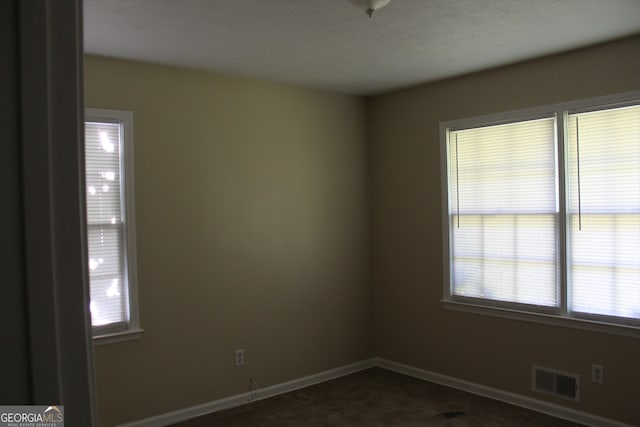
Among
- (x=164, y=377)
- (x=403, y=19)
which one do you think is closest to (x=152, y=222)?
(x=164, y=377)

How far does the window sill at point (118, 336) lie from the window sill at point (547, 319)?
8.09 feet

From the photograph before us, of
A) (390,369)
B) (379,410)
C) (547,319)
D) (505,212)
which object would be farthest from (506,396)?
(505,212)

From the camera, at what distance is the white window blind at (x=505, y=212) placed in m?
3.61

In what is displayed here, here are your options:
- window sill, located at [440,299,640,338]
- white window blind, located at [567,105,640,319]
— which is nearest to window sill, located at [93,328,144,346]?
window sill, located at [440,299,640,338]

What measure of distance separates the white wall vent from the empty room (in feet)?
0.05

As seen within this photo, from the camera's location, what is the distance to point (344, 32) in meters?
2.93

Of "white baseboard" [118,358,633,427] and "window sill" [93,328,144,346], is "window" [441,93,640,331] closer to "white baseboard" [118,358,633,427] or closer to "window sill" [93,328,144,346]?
"white baseboard" [118,358,633,427]

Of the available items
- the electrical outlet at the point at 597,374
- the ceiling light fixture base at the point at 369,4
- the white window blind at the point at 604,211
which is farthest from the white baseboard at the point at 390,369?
the ceiling light fixture base at the point at 369,4

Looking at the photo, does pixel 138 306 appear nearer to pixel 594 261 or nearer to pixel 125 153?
pixel 125 153

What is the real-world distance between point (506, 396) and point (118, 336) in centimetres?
290

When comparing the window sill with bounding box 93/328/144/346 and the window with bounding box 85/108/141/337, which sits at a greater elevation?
the window with bounding box 85/108/141/337

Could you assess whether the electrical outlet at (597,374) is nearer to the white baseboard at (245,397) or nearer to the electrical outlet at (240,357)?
the white baseboard at (245,397)

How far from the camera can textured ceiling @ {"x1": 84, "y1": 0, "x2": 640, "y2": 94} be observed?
254cm

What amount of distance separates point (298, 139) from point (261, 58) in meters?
1.03
